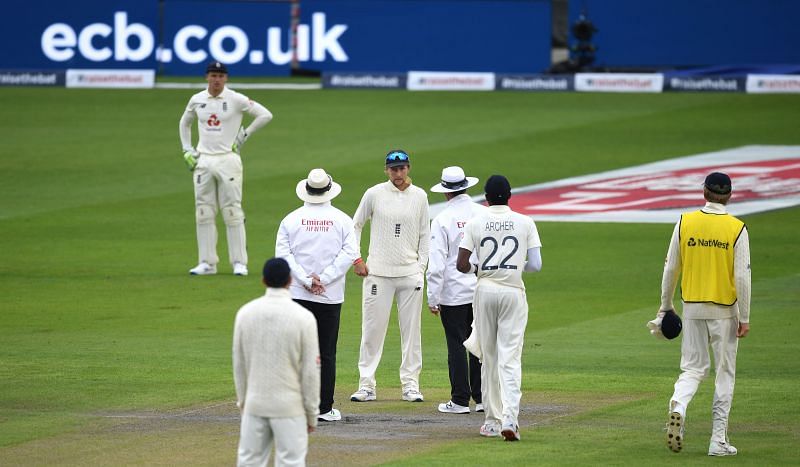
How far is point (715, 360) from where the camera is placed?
11141 millimetres

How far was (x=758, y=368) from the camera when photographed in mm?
15008

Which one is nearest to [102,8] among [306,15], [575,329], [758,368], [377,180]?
[306,15]

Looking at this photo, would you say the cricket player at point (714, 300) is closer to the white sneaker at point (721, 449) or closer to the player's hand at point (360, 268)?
the white sneaker at point (721, 449)

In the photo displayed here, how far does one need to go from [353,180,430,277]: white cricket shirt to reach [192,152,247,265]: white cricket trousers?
23.5ft

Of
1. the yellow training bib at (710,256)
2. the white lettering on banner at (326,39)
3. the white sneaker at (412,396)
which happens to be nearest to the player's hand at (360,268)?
the white sneaker at (412,396)

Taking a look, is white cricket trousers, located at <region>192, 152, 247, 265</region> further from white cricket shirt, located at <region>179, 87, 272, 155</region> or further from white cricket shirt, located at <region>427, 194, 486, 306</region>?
white cricket shirt, located at <region>427, 194, 486, 306</region>

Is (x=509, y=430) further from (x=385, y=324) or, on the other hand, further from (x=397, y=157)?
(x=397, y=157)

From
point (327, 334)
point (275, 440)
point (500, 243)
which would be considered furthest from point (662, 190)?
point (275, 440)

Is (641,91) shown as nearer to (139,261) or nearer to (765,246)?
(765,246)

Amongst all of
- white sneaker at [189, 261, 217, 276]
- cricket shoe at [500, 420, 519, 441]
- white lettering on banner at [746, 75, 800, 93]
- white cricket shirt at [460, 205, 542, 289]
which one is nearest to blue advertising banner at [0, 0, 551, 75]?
white lettering on banner at [746, 75, 800, 93]

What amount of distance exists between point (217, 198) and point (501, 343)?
968cm

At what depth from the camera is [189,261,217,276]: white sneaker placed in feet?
68.3

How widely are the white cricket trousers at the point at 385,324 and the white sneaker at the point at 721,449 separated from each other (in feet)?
10.4

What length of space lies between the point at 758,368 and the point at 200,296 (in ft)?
24.5
